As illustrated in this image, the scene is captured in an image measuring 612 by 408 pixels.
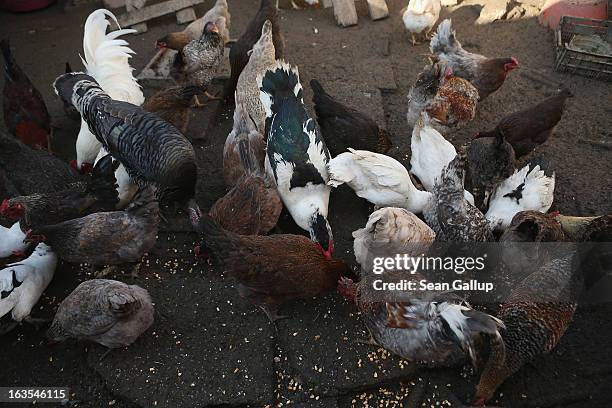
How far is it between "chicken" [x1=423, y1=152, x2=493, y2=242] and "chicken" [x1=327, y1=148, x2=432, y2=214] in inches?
13.2

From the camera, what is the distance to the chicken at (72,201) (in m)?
3.75

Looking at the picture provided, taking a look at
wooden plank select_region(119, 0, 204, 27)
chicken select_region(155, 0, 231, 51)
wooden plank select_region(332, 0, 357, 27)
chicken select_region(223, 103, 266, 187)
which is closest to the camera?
chicken select_region(223, 103, 266, 187)

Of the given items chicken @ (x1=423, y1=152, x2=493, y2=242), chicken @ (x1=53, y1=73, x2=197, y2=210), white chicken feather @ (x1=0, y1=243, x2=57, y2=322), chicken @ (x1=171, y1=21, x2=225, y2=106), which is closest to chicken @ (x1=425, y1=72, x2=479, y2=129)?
chicken @ (x1=423, y1=152, x2=493, y2=242)

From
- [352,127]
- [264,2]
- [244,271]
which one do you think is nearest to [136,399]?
[244,271]

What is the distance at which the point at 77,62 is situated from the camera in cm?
630

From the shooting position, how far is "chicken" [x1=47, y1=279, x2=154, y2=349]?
3.10 meters

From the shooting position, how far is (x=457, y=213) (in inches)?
143

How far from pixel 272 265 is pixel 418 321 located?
1054 millimetres

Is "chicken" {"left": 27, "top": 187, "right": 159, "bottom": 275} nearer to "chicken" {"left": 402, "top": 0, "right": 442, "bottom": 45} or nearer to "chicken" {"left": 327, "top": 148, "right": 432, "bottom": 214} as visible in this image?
"chicken" {"left": 327, "top": 148, "right": 432, "bottom": 214}

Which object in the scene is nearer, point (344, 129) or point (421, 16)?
point (344, 129)

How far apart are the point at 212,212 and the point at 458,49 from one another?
3.81 metres

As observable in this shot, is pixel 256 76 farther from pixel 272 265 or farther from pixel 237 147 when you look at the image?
pixel 272 265

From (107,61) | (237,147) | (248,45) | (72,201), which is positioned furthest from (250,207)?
(107,61)

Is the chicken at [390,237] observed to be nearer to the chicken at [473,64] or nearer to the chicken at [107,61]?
the chicken at [473,64]
